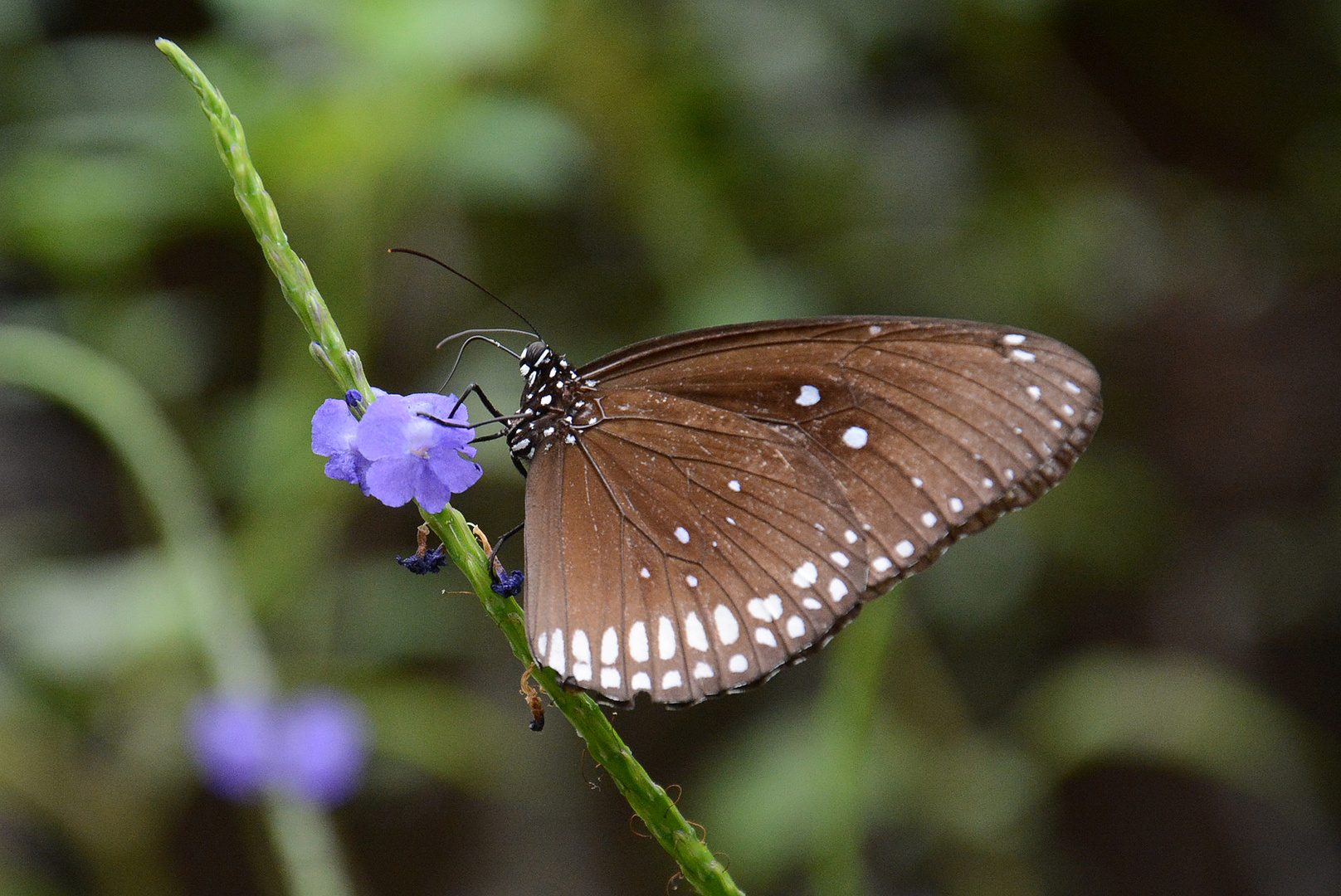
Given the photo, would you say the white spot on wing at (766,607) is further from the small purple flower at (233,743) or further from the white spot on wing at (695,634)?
the small purple flower at (233,743)

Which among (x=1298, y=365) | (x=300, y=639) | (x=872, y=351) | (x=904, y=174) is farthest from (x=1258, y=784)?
(x=300, y=639)

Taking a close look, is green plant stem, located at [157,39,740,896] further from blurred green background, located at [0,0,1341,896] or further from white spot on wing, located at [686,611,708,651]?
blurred green background, located at [0,0,1341,896]

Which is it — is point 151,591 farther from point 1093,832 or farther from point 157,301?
point 1093,832

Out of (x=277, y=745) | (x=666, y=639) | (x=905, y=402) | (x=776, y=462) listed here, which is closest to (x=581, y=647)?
(x=666, y=639)

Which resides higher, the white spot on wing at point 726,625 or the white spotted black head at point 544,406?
the white spotted black head at point 544,406

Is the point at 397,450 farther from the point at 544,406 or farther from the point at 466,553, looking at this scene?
the point at 544,406

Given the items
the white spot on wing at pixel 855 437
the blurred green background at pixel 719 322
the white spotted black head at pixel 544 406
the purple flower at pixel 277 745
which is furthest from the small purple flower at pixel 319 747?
the white spot on wing at pixel 855 437
